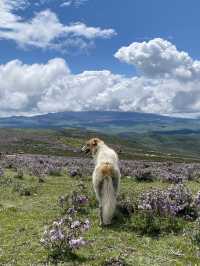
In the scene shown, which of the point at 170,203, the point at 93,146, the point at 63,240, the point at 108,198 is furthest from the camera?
the point at 93,146

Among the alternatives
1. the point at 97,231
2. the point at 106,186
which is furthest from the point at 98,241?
the point at 106,186

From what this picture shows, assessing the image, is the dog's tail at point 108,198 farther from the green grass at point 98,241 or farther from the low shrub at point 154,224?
the low shrub at point 154,224

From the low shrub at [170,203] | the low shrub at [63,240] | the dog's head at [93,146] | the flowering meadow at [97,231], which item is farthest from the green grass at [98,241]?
the dog's head at [93,146]

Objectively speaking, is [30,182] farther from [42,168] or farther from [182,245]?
[182,245]

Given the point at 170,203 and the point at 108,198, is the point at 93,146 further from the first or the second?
the point at 170,203

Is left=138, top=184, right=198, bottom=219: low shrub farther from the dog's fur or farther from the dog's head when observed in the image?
the dog's head

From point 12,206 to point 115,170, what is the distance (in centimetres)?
582

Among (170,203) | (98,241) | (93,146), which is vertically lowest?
(98,241)

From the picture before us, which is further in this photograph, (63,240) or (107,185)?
(107,185)

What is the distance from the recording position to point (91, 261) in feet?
35.0

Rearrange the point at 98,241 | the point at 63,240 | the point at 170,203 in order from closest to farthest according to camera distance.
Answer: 1. the point at 63,240
2. the point at 98,241
3. the point at 170,203

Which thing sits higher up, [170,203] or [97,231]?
[170,203]

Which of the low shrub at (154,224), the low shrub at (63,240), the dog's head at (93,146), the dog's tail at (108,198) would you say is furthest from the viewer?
the dog's head at (93,146)

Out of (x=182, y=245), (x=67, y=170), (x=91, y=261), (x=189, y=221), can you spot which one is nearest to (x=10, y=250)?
(x=91, y=261)
